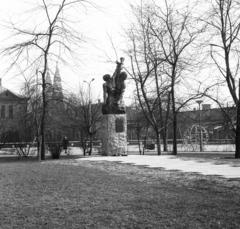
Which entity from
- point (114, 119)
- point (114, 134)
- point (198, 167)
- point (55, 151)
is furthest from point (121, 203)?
point (55, 151)

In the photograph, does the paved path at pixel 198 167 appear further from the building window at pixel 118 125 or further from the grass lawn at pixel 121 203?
the building window at pixel 118 125

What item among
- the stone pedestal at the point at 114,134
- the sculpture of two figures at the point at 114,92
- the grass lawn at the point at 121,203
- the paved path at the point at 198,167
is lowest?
the grass lawn at the point at 121,203

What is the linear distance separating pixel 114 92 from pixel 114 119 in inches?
58.1

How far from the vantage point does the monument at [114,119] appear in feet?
65.0

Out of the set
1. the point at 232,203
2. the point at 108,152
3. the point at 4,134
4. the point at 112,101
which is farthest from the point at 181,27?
the point at 232,203

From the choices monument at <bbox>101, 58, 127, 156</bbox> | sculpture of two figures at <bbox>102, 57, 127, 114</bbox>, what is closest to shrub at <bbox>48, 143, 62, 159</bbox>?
monument at <bbox>101, 58, 127, 156</bbox>

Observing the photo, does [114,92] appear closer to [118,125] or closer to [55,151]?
[118,125]

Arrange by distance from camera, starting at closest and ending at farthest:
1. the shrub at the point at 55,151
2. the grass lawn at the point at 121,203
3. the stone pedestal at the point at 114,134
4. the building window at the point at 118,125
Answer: the grass lawn at the point at 121,203 < the stone pedestal at the point at 114,134 < the building window at the point at 118,125 < the shrub at the point at 55,151

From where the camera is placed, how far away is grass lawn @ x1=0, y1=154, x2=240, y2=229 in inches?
201

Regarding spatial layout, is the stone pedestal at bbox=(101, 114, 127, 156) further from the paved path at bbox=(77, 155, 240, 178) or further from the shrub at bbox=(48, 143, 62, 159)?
the paved path at bbox=(77, 155, 240, 178)

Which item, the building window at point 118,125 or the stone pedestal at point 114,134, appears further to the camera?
the building window at point 118,125

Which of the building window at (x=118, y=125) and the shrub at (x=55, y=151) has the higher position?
the building window at (x=118, y=125)

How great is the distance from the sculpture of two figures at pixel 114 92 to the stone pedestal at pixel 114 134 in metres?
0.32

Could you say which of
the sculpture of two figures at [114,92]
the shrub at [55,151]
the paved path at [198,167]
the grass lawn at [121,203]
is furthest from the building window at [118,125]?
the grass lawn at [121,203]
